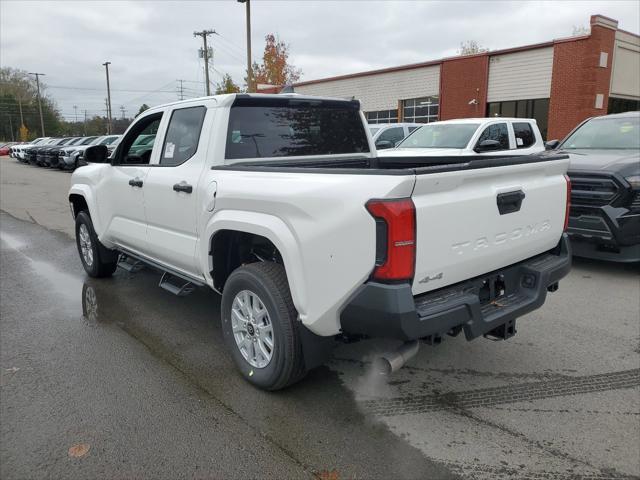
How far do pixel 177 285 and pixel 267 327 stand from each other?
1.54 metres

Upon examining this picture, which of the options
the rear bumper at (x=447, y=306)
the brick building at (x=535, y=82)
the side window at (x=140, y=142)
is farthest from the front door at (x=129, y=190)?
the brick building at (x=535, y=82)

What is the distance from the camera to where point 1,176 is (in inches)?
926

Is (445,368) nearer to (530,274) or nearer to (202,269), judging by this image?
(530,274)

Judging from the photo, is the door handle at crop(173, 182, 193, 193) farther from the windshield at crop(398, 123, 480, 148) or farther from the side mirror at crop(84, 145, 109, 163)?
the windshield at crop(398, 123, 480, 148)

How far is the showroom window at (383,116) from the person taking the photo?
30.1 metres

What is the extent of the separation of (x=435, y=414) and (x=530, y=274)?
1.13 metres

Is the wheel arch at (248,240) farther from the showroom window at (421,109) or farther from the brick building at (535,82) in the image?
the showroom window at (421,109)

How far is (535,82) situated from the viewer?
917 inches

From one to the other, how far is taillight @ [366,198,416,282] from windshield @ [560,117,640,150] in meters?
5.92

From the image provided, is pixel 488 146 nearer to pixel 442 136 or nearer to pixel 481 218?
pixel 442 136

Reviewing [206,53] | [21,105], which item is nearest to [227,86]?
[206,53]

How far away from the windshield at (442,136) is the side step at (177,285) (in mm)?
6892

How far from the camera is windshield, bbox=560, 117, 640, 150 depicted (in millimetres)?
7387

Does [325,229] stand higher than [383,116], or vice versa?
[383,116]
